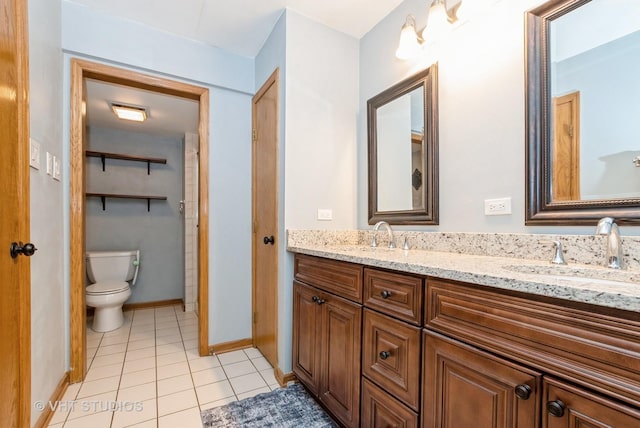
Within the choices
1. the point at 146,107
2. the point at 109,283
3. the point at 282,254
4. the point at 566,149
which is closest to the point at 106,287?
the point at 109,283

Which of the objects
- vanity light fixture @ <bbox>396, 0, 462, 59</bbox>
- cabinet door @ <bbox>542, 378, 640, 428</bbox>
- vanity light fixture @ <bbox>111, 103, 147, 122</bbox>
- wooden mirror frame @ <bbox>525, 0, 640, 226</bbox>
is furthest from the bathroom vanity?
vanity light fixture @ <bbox>111, 103, 147, 122</bbox>

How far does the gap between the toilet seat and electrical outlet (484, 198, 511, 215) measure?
3.00 meters

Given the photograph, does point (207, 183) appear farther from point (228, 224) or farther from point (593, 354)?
point (593, 354)

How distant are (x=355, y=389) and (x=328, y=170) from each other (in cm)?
128

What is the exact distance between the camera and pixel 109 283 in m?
2.81

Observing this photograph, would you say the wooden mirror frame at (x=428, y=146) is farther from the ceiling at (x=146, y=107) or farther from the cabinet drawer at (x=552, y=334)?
the ceiling at (x=146, y=107)

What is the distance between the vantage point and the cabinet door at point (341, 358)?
1234 millimetres

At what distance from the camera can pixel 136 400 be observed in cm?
162

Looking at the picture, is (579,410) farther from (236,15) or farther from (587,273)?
(236,15)

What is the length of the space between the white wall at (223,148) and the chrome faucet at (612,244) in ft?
6.69

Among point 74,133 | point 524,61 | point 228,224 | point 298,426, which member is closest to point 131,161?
point 74,133

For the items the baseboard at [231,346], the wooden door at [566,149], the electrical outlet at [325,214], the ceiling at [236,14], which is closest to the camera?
the wooden door at [566,149]

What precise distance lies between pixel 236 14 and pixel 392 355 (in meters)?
2.11

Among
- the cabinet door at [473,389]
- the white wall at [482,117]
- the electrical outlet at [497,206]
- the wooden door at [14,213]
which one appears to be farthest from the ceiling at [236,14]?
the cabinet door at [473,389]
